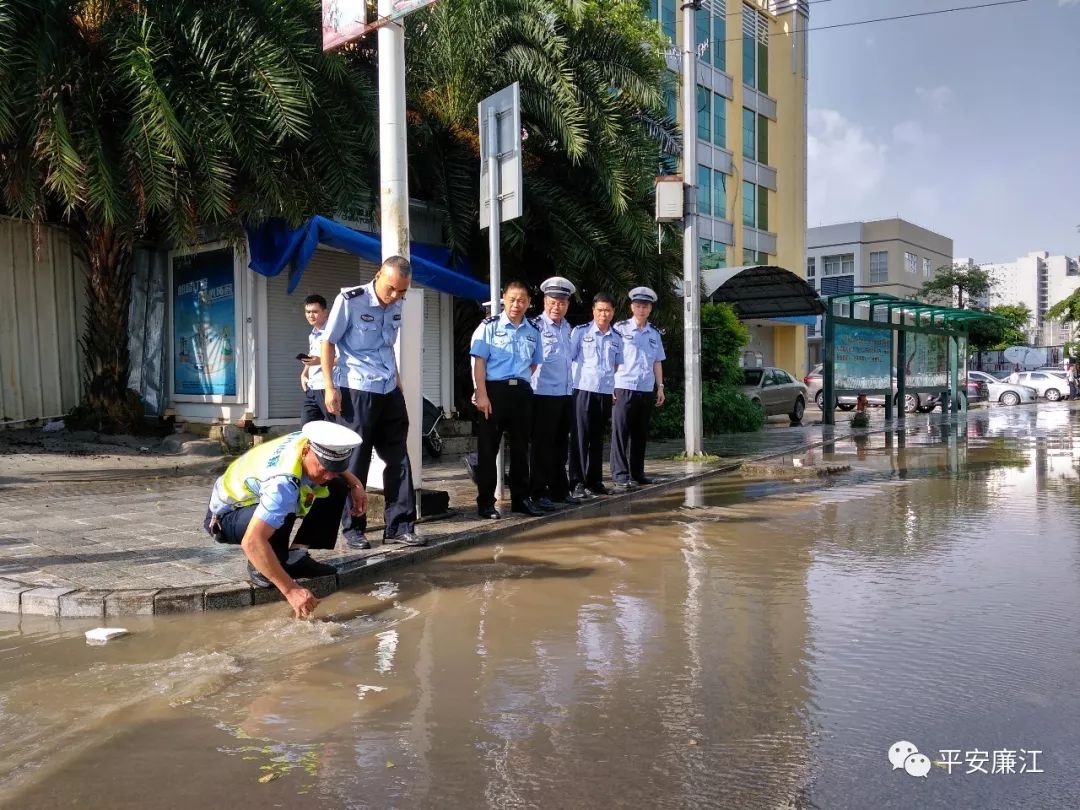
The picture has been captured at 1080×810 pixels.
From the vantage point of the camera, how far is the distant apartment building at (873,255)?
192ft

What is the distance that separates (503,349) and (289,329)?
5356 mm

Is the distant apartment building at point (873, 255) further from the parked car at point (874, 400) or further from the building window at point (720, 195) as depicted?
the parked car at point (874, 400)

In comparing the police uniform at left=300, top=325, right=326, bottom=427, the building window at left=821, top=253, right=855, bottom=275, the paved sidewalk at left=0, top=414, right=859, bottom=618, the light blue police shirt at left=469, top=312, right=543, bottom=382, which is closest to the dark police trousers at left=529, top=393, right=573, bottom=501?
the paved sidewalk at left=0, top=414, right=859, bottom=618

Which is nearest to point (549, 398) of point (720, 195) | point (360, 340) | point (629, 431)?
point (629, 431)

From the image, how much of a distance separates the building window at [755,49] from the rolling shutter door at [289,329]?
95.4 ft

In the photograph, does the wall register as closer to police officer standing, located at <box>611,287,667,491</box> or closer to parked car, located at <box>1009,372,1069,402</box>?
police officer standing, located at <box>611,287,667,491</box>

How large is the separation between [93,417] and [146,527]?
5614 mm

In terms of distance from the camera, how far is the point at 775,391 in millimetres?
20953

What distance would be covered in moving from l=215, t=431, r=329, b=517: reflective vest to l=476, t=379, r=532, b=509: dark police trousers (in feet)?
8.43

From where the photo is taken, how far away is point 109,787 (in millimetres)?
2824

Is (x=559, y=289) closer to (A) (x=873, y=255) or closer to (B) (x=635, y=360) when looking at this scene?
(B) (x=635, y=360)

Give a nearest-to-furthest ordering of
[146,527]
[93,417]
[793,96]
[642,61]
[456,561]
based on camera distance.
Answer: [456,561] → [146,527] → [93,417] → [642,61] → [793,96]

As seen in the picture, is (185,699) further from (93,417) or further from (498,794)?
(93,417)

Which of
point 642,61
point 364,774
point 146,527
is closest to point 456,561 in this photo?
point 146,527
